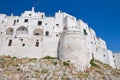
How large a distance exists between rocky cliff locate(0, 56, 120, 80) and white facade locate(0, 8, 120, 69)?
3341 millimetres

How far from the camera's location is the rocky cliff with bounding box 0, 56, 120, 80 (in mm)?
36150

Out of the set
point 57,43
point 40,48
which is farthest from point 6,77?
point 57,43

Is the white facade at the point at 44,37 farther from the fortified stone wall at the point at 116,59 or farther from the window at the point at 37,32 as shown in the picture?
the fortified stone wall at the point at 116,59

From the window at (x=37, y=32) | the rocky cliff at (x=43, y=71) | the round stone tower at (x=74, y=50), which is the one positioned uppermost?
the window at (x=37, y=32)

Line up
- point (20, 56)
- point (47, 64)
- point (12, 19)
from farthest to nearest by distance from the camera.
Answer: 1. point (12, 19)
2. point (20, 56)
3. point (47, 64)

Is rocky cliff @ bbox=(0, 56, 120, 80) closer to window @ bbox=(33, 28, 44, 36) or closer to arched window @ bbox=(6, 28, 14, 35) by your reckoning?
arched window @ bbox=(6, 28, 14, 35)

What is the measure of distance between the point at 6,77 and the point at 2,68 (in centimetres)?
362

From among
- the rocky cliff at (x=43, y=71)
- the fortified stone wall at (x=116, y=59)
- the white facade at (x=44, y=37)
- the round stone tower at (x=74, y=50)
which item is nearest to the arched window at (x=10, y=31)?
the white facade at (x=44, y=37)

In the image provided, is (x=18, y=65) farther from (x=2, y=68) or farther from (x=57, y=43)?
(x=57, y=43)

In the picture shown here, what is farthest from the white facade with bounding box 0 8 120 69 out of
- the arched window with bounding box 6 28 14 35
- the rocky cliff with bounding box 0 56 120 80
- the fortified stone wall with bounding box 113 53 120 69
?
the fortified stone wall with bounding box 113 53 120 69

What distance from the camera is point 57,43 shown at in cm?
4847

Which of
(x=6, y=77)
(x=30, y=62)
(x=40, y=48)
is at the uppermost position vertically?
(x=40, y=48)

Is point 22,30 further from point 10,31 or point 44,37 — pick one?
point 44,37

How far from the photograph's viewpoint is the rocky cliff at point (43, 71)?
36.2m
